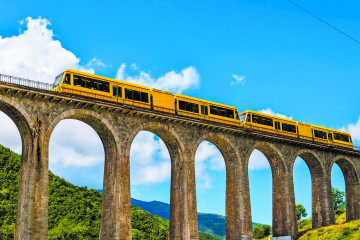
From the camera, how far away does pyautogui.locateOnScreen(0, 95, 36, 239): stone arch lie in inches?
1179

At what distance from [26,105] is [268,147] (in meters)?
29.4

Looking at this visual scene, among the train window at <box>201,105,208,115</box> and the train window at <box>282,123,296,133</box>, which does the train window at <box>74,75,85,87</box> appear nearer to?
the train window at <box>201,105,208,115</box>

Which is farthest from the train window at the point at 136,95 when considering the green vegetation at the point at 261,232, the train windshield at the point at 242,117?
the green vegetation at the point at 261,232

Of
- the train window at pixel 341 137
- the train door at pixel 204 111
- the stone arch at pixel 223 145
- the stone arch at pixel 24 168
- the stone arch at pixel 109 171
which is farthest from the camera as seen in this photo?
the train window at pixel 341 137

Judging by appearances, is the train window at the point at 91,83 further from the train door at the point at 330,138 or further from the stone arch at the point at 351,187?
the stone arch at the point at 351,187

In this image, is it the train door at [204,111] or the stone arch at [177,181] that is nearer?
the stone arch at [177,181]

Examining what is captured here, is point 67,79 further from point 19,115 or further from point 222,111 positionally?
point 222,111

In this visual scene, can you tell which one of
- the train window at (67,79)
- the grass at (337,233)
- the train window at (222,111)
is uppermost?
the train window at (222,111)

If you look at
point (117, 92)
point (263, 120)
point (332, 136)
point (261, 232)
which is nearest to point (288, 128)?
point (263, 120)

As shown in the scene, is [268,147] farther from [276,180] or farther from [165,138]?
[165,138]

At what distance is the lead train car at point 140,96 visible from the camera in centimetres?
3472

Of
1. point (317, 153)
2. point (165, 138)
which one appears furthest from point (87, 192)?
point (317, 153)

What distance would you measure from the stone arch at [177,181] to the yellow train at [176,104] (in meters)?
2.16

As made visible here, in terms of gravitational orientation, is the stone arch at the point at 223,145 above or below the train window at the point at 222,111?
below
